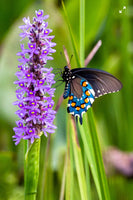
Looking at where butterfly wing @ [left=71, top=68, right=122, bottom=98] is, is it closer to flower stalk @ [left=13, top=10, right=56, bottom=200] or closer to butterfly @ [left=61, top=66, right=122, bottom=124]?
butterfly @ [left=61, top=66, right=122, bottom=124]

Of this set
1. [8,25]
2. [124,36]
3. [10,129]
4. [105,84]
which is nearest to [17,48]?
[8,25]

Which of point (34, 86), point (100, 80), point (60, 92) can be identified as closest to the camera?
point (34, 86)

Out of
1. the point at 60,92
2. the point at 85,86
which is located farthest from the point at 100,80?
the point at 60,92

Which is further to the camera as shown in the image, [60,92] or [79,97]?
[60,92]

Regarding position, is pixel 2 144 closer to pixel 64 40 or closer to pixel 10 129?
pixel 10 129

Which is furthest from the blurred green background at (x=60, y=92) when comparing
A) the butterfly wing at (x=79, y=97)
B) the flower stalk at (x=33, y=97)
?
the flower stalk at (x=33, y=97)

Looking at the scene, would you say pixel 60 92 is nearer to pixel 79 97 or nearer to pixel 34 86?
pixel 79 97

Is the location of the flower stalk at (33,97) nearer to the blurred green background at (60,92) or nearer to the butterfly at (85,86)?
the butterfly at (85,86)

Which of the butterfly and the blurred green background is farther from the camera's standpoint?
the blurred green background

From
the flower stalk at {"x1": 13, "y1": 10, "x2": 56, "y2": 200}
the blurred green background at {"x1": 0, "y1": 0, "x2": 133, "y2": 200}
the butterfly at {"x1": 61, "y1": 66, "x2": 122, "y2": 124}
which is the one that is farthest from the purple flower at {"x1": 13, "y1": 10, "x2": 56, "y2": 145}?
the blurred green background at {"x1": 0, "y1": 0, "x2": 133, "y2": 200}
